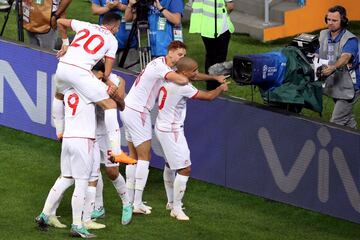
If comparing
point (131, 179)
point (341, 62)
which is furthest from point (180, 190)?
point (341, 62)

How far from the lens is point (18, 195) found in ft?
49.6

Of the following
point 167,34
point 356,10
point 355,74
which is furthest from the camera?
point 356,10

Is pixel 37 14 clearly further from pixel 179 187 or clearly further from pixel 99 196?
pixel 179 187

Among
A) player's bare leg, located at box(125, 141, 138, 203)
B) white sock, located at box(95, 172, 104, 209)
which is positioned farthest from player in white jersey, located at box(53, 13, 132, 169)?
player's bare leg, located at box(125, 141, 138, 203)

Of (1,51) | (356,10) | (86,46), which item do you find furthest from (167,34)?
(356,10)

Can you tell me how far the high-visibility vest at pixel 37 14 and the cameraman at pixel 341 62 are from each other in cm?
399

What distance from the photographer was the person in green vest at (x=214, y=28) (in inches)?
698

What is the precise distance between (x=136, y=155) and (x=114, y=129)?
4.32ft

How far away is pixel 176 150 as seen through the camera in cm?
1439

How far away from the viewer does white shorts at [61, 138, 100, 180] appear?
44.3ft

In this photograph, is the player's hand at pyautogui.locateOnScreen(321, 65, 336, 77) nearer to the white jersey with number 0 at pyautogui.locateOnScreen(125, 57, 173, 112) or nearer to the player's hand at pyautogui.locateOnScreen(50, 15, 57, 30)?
the white jersey with number 0 at pyautogui.locateOnScreen(125, 57, 173, 112)

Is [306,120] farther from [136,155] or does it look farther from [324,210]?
[136,155]

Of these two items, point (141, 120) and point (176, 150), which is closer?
point (176, 150)

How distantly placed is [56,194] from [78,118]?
2.68 ft
